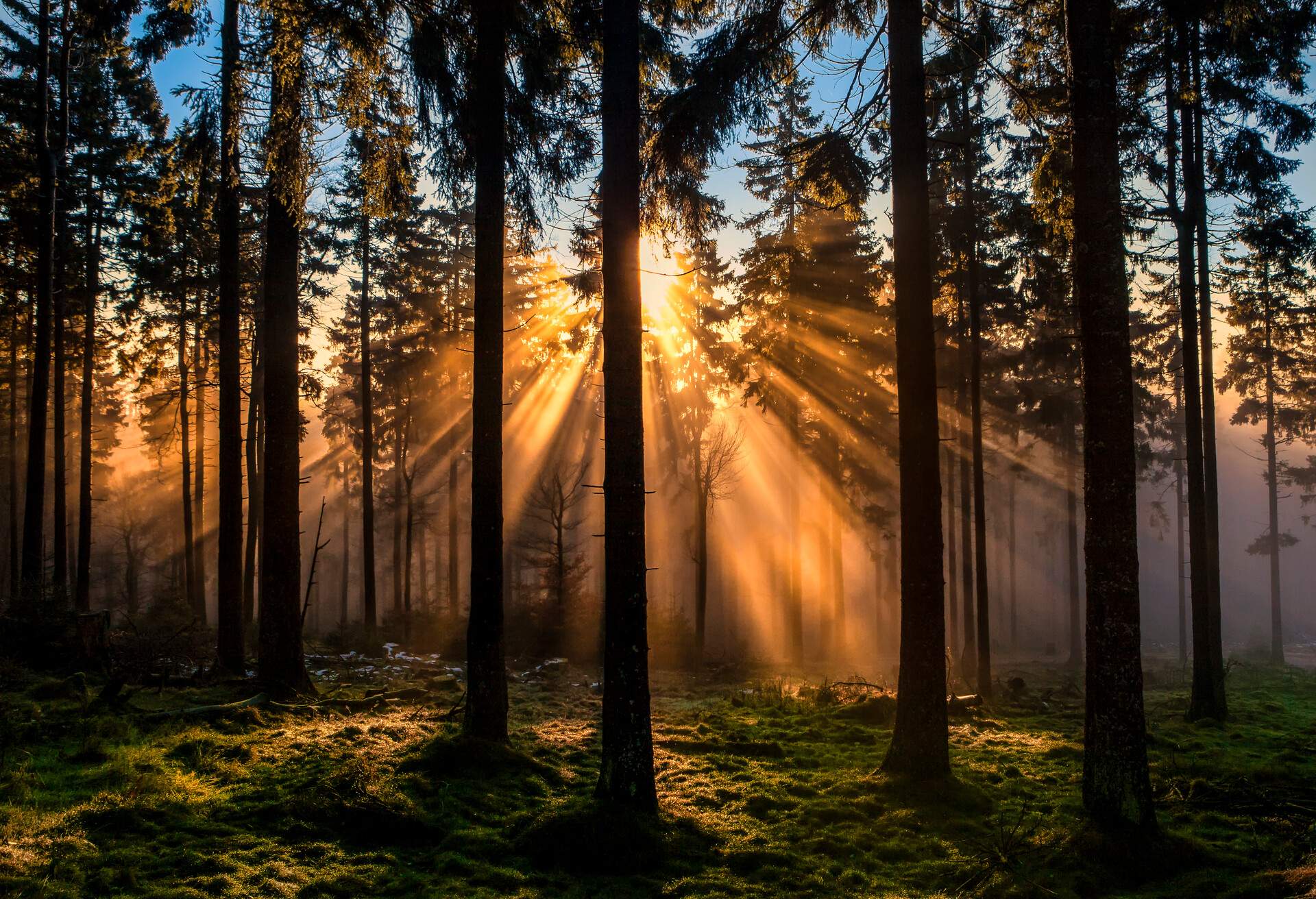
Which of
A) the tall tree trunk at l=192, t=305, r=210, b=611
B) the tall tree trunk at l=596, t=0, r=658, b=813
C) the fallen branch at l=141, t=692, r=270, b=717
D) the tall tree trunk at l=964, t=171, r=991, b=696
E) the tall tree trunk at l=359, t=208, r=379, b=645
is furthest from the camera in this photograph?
the tall tree trunk at l=192, t=305, r=210, b=611

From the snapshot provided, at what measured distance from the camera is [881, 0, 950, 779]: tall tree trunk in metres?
8.41

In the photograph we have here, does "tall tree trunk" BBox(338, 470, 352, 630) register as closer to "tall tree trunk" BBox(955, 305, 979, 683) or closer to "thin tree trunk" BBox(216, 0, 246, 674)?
"thin tree trunk" BBox(216, 0, 246, 674)

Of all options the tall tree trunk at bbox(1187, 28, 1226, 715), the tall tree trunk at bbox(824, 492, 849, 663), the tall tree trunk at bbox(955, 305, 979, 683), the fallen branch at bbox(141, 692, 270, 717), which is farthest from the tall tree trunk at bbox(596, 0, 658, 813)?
the tall tree trunk at bbox(824, 492, 849, 663)

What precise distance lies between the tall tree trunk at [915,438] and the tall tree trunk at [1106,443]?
178 cm

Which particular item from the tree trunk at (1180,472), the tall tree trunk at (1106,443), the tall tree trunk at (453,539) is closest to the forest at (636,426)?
the tall tree trunk at (1106,443)

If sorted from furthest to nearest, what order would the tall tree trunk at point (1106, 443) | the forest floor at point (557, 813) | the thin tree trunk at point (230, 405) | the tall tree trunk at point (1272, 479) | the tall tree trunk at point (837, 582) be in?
the tall tree trunk at point (837, 582), the tall tree trunk at point (1272, 479), the thin tree trunk at point (230, 405), the tall tree trunk at point (1106, 443), the forest floor at point (557, 813)

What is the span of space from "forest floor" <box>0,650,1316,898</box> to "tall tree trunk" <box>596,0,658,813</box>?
61 cm

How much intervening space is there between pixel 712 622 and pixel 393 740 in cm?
3039

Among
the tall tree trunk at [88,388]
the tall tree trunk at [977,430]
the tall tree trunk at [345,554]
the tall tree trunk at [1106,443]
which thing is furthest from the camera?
the tall tree trunk at [345,554]

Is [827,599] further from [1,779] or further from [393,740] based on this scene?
[1,779]

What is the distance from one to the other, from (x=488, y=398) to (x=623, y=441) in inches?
109

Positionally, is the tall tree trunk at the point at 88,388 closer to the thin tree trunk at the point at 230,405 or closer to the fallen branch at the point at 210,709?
the thin tree trunk at the point at 230,405

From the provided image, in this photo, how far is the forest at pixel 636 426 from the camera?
6.33 metres

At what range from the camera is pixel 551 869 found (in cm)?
598
